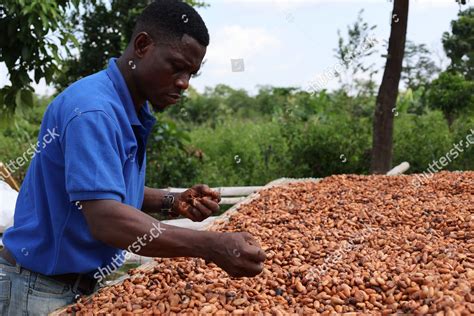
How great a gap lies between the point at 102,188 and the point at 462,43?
1018 centimetres

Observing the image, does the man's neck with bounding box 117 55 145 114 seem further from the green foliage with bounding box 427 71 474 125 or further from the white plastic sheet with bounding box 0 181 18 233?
the green foliage with bounding box 427 71 474 125

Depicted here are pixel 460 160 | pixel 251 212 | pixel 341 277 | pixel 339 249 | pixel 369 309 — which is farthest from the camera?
pixel 460 160

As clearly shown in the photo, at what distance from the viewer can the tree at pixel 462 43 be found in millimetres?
9992

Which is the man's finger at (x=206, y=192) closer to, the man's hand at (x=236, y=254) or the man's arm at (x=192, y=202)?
the man's arm at (x=192, y=202)

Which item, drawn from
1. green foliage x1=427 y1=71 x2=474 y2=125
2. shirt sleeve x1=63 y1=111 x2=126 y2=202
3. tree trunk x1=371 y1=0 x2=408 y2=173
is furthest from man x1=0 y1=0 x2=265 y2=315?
green foliage x1=427 y1=71 x2=474 y2=125

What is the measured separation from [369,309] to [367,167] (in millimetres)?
Answer: 5172

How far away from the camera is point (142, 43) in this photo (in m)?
1.75

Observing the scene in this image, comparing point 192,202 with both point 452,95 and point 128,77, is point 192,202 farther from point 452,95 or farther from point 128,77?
point 452,95

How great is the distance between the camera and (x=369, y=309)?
71.4 inches

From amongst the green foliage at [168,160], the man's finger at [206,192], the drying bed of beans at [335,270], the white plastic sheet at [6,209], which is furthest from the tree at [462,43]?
the man's finger at [206,192]

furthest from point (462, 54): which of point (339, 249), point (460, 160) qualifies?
point (339, 249)

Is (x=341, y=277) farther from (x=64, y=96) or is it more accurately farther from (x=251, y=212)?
(x=251, y=212)

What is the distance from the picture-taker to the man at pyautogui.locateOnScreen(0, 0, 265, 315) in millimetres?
1520

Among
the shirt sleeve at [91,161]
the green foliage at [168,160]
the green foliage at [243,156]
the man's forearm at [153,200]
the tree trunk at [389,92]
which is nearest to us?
the shirt sleeve at [91,161]
